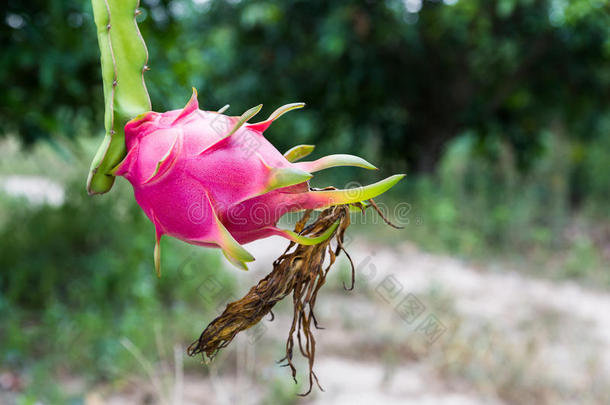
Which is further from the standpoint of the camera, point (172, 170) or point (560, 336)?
point (560, 336)

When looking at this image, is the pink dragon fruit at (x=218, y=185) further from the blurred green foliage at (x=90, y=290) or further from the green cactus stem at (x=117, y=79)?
the blurred green foliage at (x=90, y=290)

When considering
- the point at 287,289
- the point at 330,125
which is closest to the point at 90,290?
the point at 287,289

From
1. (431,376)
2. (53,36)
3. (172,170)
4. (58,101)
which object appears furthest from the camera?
(431,376)

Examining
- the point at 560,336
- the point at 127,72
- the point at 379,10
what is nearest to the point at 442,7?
the point at 379,10

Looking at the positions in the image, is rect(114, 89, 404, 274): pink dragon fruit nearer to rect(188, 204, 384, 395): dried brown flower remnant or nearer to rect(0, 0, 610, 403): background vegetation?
rect(188, 204, 384, 395): dried brown flower remnant

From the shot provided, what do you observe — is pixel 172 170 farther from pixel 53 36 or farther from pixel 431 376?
pixel 431 376

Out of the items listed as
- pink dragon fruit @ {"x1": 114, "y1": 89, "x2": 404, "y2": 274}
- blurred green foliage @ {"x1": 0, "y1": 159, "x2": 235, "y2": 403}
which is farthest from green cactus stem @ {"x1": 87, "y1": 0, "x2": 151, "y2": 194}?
blurred green foliage @ {"x1": 0, "y1": 159, "x2": 235, "y2": 403}

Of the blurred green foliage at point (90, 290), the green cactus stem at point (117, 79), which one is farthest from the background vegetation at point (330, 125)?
the green cactus stem at point (117, 79)
